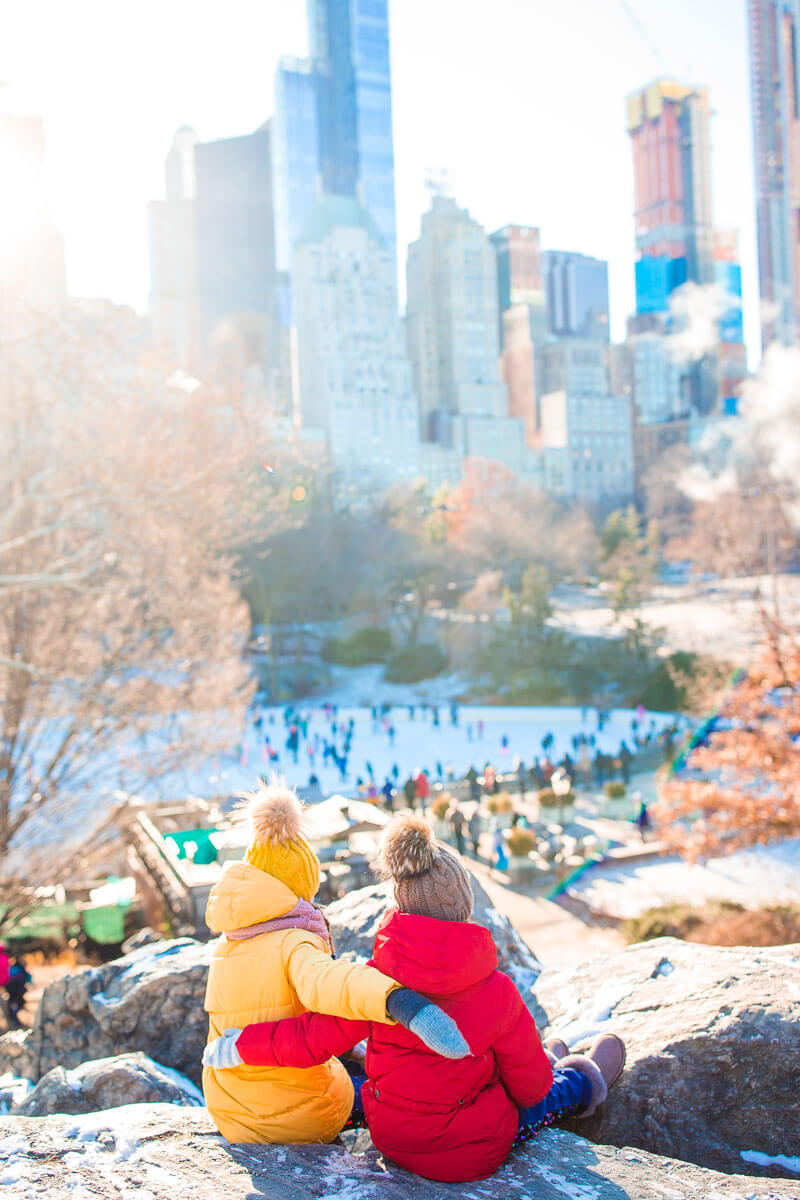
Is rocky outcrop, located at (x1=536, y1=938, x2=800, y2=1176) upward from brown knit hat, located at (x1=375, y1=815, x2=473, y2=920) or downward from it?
downward

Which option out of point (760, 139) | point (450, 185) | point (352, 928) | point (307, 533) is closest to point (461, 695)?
point (307, 533)

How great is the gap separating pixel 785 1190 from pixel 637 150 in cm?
12804

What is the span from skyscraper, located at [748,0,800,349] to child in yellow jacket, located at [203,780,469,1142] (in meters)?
104

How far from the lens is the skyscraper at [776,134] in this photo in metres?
94.7

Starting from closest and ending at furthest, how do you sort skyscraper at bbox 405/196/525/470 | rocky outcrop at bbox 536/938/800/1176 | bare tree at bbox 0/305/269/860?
rocky outcrop at bbox 536/938/800/1176 → bare tree at bbox 0/305/269/860 → skyscraper at bbox 405/196/525/470

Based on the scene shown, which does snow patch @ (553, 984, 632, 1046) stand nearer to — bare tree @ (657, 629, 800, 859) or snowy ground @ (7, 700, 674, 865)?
bare tree @ (657, 629, 800, 859)

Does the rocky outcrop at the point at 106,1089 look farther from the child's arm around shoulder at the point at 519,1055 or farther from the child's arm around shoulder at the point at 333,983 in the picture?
the child's arm around shoulder at the point at 519,1055

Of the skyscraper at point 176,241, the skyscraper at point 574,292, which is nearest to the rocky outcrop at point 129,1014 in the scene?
the skyscraper at point 176,241

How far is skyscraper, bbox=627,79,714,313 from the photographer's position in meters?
103

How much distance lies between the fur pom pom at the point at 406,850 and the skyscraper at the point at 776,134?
104458 mm

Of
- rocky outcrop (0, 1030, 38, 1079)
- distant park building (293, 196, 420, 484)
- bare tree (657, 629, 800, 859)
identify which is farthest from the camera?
distant park building (293, 196, 420, 484)

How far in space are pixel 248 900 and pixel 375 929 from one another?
122 cm

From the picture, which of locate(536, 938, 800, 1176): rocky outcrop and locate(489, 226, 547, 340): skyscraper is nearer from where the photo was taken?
locate(536, 938, 800, 1176): rocky outcrop

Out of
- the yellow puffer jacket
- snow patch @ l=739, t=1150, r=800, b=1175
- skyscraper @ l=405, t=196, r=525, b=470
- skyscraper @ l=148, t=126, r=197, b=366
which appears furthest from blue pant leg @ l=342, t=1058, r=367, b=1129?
skyscraper @ l=148, t=126, r=197, b=366
